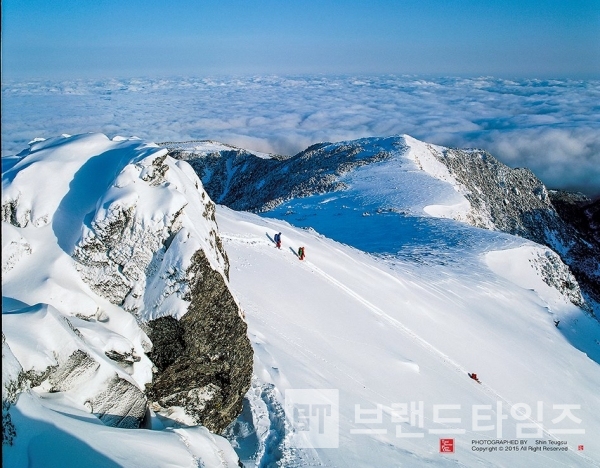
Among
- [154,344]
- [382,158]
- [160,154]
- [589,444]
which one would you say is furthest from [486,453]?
[382,158]

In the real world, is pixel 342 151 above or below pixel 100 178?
below

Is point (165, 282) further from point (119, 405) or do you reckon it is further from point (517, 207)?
point (517, 207)

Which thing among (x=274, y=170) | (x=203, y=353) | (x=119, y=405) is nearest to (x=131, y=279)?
(x=203, y=353)

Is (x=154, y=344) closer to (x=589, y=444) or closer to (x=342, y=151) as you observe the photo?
(x=589, y=444)

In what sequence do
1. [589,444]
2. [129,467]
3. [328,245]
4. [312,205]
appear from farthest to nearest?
[312,205] < [328,245] < [589,444] < [129,467]

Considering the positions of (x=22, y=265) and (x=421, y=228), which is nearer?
(x=22, y=265)

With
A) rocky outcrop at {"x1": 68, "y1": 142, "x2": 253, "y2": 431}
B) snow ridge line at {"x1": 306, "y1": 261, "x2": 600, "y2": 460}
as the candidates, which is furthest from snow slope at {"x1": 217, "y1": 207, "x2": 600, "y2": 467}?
rocky outcrop at {"x1": 68, "y1": 142, "x2": 253, "y2": 431}

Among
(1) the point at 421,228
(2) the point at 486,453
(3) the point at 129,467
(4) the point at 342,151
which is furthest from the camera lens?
(4) the point at 342,151
